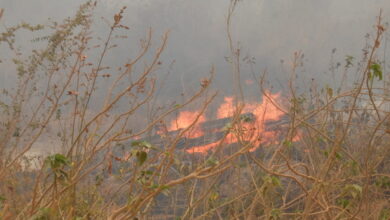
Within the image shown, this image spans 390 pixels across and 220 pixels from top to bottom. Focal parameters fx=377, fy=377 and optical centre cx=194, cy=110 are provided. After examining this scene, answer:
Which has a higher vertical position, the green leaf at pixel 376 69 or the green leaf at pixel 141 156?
the green leaf at pixel 376 69

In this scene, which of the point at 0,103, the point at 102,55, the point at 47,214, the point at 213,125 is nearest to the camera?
the point at 47,214

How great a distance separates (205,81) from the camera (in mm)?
2330

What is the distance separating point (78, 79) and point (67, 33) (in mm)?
1433

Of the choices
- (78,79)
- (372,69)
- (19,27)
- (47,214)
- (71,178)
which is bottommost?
(47,214)

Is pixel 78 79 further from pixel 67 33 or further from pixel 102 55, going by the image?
pixel 67 33

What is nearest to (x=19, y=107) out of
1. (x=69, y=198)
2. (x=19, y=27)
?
(x=19, y=27)

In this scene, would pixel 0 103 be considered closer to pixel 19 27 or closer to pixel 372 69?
pixel 19 27

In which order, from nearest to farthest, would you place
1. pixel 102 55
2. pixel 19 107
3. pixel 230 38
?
pixel 102 55 → pixel 230 38 → pixel 19 107

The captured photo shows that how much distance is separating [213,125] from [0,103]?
4.07 metres

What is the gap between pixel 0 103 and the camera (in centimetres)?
446

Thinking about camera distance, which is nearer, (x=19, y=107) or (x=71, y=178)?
(x=71, y=178)

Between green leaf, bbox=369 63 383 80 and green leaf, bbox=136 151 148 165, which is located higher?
green leaf, bbox=369 63 383 80

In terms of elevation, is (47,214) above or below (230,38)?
below

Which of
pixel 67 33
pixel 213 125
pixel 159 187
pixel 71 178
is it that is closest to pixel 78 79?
pixel 71 178
